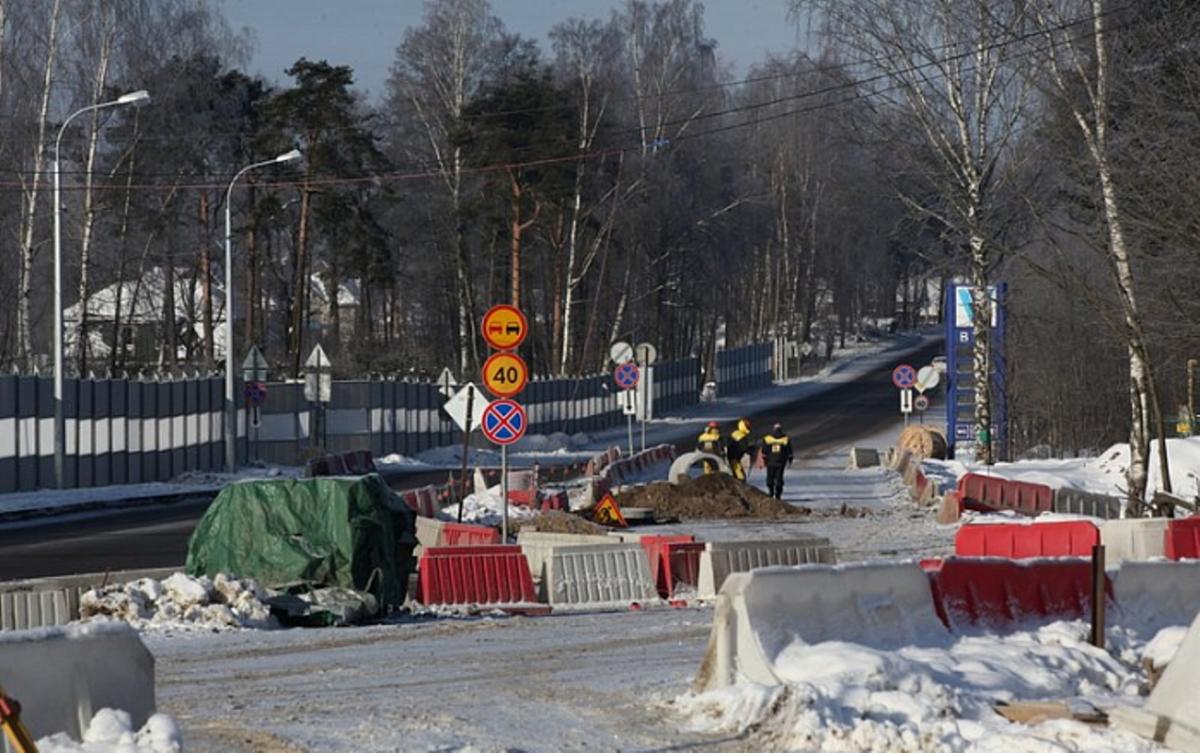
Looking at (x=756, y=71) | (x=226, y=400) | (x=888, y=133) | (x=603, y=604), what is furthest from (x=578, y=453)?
(x=756, y=71)

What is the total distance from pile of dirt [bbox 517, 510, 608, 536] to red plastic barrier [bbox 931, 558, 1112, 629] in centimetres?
1421

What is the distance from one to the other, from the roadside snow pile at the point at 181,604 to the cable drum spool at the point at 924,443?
35.5 m

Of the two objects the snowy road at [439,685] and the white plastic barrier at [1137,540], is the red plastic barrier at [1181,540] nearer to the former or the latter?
the white plastic barrier at [1137,540]

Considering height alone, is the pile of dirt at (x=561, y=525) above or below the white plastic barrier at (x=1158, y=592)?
below

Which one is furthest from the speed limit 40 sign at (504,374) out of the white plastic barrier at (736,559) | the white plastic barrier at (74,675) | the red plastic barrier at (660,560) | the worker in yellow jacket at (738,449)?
the worker in yellow jacket at (738,449)

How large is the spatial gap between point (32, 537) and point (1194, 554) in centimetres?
1820

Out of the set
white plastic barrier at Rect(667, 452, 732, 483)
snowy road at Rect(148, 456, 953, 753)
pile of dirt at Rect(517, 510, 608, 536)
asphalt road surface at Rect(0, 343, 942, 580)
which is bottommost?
snowy road at Rect(148, 456, 953, 753)

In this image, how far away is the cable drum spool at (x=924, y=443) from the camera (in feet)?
170

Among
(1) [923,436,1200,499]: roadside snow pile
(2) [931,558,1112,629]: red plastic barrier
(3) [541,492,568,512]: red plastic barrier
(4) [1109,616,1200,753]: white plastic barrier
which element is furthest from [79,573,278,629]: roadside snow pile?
(1) [923,436,1200,499]: roadside snow pile

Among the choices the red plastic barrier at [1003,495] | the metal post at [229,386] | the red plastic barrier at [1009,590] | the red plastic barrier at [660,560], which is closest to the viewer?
the red plastic barrier at [1009,590]

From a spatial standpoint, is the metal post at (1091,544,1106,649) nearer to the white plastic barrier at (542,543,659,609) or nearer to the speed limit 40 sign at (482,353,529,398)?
the white plastic barrier at (542,543,659,609)

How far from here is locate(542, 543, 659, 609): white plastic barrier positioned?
65.6ft

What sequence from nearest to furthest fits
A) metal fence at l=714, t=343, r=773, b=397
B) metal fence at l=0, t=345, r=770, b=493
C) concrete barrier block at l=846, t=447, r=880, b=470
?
metal fence at l=0, t=345, r=770, b=493, concrete barrier block at l=846, t=447, r=880, b=470, metal fence at l=714, t=343, r=773, b=397

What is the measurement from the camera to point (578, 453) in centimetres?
6319
